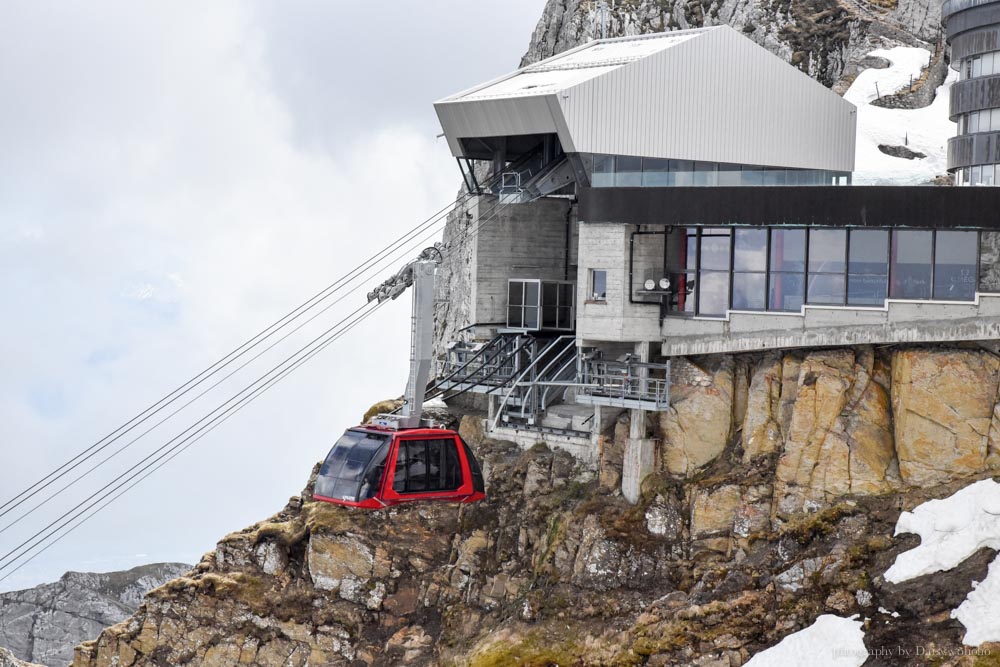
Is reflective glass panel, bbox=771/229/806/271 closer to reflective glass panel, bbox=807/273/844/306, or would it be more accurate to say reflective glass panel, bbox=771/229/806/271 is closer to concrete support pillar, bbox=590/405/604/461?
reflective glass panel, bbox=807/273/844/306

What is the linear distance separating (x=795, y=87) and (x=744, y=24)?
28622mm

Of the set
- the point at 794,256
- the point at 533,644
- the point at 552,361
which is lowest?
the point at 533,644

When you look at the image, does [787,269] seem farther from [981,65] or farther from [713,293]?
[981,65]

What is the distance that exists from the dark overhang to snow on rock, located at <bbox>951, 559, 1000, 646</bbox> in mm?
9104

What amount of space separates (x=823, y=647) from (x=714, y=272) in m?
11.6

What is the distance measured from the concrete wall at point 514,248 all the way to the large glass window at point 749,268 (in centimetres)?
1072

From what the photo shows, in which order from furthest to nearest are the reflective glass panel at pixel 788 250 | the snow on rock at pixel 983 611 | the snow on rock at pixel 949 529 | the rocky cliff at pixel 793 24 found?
the rocky cliff at pixel 793 24 < the reflective glass panel at pixel 788 250 < the snow on rock at pixel 949 529 < the snow on rock at pixel 983 611

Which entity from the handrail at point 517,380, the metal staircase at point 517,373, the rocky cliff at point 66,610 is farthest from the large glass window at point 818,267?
the rocky cliff at point 66,610

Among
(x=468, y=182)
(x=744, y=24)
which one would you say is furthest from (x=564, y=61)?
(x=744, y=24)

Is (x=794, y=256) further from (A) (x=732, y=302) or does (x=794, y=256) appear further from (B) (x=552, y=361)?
(B) (x=552, y=361)

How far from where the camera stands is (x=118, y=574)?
83875 millimetres

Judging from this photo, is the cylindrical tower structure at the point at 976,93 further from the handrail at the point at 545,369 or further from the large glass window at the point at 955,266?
the handrail at the point at 545,369

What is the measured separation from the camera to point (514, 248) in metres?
45.8

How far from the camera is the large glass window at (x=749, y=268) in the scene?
36031mm
